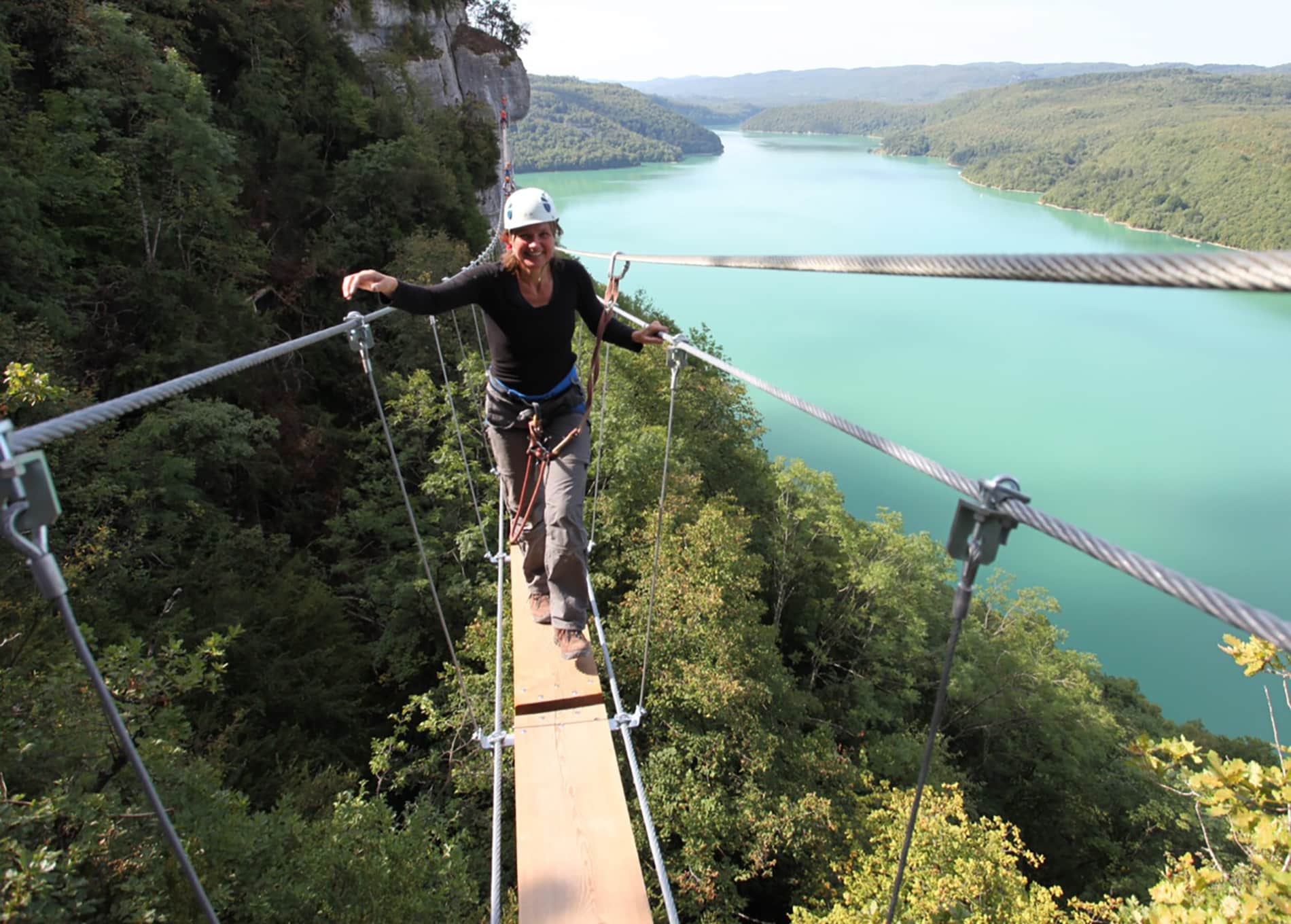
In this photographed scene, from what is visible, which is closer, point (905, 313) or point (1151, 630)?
point (1151, 630)

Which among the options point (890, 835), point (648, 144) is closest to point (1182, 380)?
point (890, 835)

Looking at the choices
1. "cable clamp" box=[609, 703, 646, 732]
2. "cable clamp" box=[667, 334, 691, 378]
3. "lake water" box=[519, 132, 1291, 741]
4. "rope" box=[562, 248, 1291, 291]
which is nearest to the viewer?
"rope" box=[562, 248, 1291, 291]

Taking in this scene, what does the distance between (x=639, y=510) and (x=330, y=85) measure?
37.0 ft

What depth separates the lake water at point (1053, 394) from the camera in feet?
64.4

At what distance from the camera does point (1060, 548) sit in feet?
71.4

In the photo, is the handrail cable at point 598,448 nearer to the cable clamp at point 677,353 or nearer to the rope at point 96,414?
the cable clamp at point 677,353

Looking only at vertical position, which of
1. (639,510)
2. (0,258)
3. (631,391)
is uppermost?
(0,258)

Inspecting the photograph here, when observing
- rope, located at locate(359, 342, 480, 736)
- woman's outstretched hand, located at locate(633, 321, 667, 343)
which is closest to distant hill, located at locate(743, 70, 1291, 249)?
rope, located at locate(359, 342, 480, 736)

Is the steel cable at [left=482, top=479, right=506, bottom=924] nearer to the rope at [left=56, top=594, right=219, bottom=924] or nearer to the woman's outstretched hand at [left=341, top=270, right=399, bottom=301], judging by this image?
the rope at [left=56, top=594, right=219, bottom=924]

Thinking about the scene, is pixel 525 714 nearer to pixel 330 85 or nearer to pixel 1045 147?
pixel 330 85

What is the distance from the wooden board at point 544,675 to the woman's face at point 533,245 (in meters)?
1.44

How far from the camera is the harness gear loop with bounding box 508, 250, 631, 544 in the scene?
2633 millimetres

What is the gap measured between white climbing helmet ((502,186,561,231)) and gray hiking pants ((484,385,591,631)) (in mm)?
625

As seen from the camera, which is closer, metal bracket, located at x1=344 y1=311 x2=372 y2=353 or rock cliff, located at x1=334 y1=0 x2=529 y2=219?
metal bracket, located at x1=344 y1=311 x2=372 y2=353
